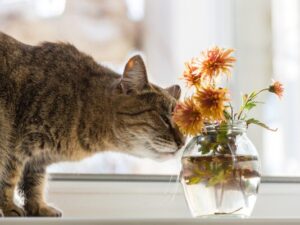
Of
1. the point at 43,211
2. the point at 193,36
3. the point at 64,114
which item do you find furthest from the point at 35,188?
the point at 193,36

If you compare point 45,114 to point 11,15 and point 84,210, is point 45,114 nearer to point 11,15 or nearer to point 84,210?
point 84,210

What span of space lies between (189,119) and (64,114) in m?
0.27

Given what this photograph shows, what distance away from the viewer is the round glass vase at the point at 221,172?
52.1 inches

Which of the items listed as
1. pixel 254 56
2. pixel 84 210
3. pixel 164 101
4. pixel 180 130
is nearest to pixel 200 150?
pixel 180 130

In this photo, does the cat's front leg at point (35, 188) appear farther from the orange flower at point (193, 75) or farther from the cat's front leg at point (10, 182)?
the orange flower at point (193, 75)

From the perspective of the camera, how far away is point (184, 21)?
1.86m

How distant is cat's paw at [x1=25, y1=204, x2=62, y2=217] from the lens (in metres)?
1.45

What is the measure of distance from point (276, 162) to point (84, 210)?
1.74 ft

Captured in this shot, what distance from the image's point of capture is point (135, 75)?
1480mm

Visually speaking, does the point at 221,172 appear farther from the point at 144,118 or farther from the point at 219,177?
the point at 144,118

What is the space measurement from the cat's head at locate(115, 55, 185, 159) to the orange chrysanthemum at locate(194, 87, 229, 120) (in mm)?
164

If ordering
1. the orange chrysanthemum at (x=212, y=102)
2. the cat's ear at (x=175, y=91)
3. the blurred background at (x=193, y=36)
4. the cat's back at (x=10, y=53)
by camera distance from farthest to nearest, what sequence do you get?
the blurred background at (x=193, y=36) < the cat's ear at (x=175, y=91) < the cat's back at (x=10, y=53) < the orange chrysanthemum at (x=212, y=102)

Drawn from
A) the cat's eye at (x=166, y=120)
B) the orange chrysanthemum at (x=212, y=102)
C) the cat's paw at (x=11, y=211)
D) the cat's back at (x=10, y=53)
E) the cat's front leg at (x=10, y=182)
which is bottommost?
the cat's paw at (x=11, y=211)

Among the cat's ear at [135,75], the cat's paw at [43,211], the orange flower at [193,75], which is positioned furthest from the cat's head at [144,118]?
the cat's paw at [43,211]
